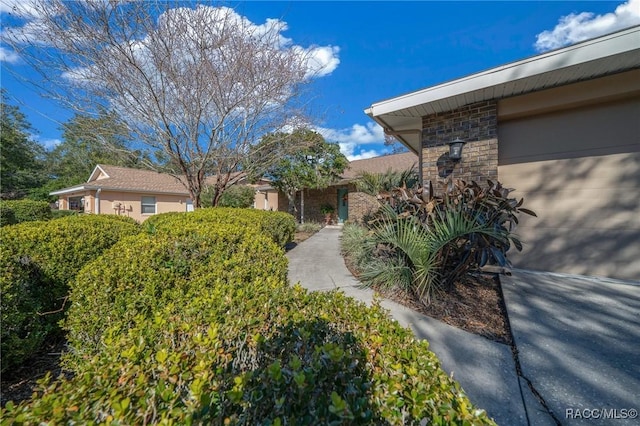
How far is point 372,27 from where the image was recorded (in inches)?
240

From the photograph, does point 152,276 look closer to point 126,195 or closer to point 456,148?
point 456,148

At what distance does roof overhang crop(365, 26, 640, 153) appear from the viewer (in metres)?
3.37

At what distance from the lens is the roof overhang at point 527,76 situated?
3.37m

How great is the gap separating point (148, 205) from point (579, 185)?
19578 millimetres

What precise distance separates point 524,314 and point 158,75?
28.7 ft

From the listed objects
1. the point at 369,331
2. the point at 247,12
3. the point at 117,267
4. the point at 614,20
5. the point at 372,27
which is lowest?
the point at 369,331

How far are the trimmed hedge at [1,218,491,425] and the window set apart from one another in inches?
658

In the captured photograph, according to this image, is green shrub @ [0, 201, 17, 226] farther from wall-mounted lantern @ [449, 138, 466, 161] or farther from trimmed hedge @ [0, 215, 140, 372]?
wall-mounted lantern @ [449, 138, 466, 161]

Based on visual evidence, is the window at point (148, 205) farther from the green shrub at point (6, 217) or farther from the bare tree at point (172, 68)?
the bare tree at point (172, 68)

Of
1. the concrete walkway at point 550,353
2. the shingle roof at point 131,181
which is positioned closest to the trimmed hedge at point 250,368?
the concrete walkway at point 550,353

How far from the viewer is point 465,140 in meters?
4.90

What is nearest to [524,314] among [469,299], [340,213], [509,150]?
[469,299]

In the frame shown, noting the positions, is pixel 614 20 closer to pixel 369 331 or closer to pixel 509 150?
pixel 509 150

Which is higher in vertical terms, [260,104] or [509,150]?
[260,104]
